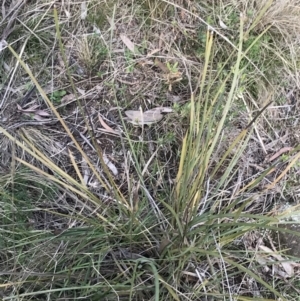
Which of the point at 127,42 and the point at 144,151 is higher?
the point at 127,42

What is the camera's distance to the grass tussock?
163cm

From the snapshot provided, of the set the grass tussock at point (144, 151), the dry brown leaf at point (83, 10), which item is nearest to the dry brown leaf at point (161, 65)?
the grass tussock at point (144, 151)

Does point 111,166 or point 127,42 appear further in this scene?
point 127,42

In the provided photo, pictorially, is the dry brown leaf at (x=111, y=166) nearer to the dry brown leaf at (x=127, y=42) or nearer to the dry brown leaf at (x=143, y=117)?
the dry brown leaf at (x=143, y=117)

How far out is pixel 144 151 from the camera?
1894 mm

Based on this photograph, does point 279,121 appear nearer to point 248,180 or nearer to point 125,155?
point 248,180

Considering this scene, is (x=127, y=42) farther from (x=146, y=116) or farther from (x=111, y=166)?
(x=111, y=166)

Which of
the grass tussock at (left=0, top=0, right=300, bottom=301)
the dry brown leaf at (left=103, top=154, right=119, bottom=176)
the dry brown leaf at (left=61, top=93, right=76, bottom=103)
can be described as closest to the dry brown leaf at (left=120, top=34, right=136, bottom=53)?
the grass tussock at (left=0, top=0, right=300, bottom=301)

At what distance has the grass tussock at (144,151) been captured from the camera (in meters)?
1.63

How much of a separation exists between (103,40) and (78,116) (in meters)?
0.34

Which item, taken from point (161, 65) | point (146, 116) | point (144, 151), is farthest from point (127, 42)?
point (144, 151)

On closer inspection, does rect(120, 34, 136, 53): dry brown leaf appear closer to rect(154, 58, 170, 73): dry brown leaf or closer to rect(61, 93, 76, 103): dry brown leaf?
rect(154, 58, 170, 73): dry brown leaf

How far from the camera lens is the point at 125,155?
1.88 meters

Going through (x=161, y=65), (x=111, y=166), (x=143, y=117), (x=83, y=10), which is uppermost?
(x=83, y=10)
